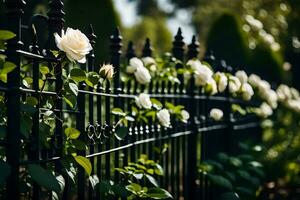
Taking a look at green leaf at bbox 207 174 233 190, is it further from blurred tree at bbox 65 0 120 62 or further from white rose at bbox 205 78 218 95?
blurred tree at bbox 65 0 120 62

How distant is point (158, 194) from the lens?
354cm

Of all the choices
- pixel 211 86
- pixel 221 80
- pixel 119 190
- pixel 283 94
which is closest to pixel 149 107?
pixel 119 190

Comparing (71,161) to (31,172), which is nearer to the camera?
(31,172)

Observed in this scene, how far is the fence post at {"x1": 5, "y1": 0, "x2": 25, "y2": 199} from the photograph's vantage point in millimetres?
2557

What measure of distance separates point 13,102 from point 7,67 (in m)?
0.17

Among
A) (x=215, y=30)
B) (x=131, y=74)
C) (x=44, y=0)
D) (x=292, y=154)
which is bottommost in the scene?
(x=292, y=154)

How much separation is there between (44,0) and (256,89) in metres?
12.1

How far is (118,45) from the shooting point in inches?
152

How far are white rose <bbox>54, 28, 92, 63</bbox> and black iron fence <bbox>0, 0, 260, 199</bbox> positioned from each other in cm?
11

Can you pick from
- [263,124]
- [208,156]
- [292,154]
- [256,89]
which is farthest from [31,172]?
[263,124]

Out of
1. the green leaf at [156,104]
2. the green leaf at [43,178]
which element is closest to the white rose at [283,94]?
the green leaf at [156,104]

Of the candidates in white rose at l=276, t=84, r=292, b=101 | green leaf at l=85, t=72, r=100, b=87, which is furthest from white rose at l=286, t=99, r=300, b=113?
green leaf at l=85, t=72, r=100, b=87

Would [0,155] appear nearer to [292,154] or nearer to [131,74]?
[131,74]

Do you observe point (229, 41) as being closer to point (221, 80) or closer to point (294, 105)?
point (294, 105)
